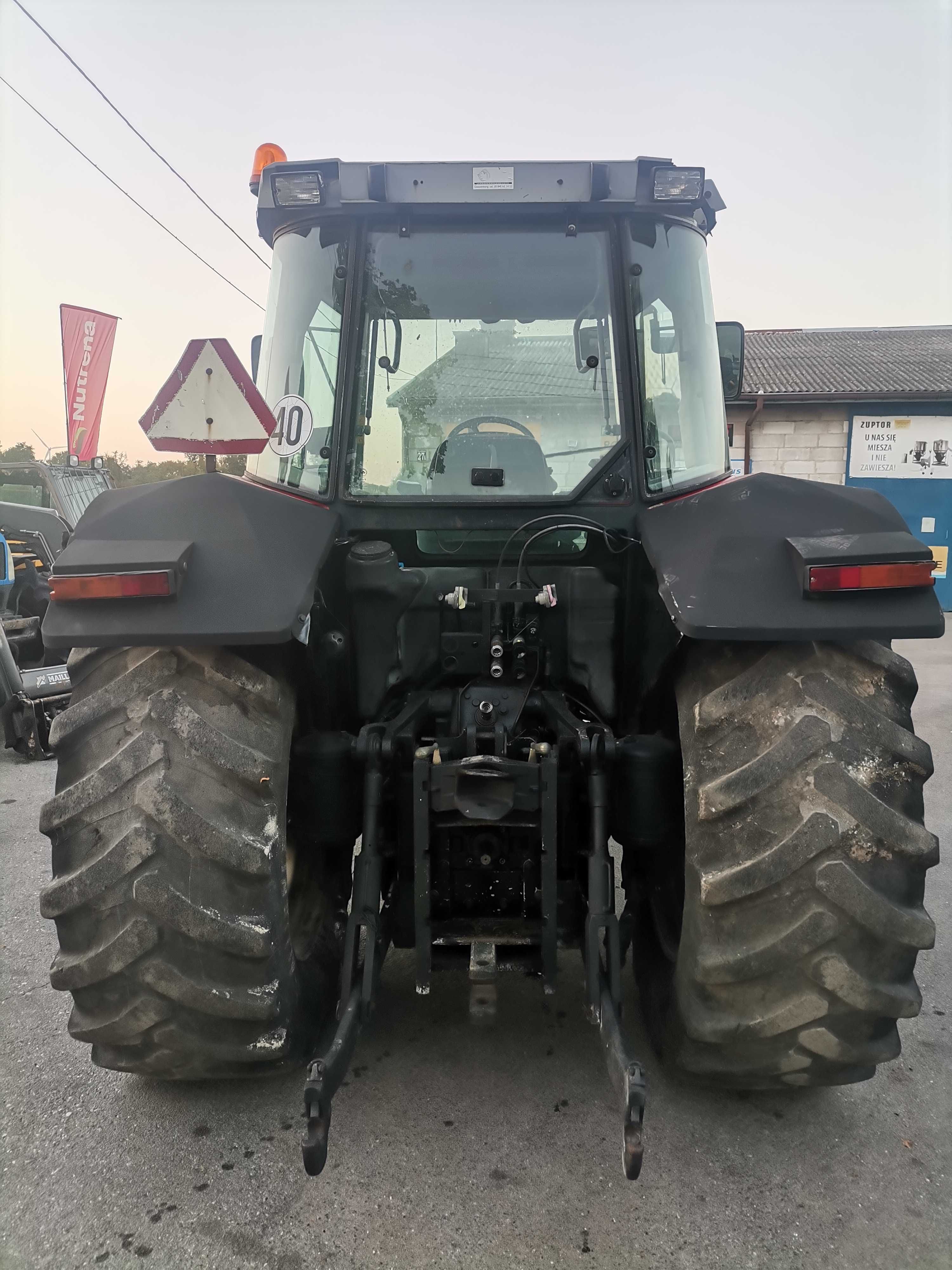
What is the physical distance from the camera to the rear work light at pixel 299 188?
2.62 meters

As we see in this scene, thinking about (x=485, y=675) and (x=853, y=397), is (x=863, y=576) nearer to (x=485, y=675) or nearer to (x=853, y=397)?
(x=485, y=675)

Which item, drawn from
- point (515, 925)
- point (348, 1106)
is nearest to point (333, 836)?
point (515, 925)

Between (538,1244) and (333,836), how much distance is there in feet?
3.51

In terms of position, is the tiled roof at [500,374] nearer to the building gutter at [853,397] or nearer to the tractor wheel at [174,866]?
the tractor wheel at [174,866]

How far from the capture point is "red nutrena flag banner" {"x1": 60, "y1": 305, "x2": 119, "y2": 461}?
14336mm

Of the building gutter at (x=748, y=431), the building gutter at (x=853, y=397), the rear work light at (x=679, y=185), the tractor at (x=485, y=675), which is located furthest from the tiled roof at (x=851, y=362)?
the tractor at (x=485, y=675)

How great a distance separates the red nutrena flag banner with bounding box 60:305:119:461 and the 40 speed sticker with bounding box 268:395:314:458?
42.3 feet

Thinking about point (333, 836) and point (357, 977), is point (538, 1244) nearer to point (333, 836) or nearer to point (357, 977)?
point (357, 977)

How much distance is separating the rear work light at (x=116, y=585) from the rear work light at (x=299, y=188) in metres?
1.33

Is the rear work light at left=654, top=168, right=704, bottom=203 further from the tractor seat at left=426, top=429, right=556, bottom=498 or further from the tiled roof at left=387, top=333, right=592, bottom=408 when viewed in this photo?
the tractor seat at left=426, top=429, right=556, bottom=498

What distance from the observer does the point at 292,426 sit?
271 centimetres

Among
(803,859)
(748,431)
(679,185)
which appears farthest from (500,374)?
(748,431)

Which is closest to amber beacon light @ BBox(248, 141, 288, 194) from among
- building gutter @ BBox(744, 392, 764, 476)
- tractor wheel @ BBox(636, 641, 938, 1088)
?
tractor wheel @ BBox(636, 641, 938, 1088)

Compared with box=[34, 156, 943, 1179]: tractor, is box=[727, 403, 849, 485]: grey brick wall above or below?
above
